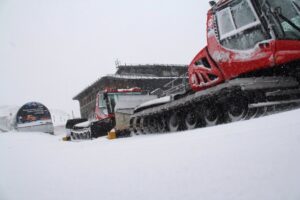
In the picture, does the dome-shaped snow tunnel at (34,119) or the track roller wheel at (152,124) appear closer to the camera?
the track roller wheel at (152,124)

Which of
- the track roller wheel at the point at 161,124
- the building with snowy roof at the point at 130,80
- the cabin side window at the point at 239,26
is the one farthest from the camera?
the building with snowy roof at the point at 130,80

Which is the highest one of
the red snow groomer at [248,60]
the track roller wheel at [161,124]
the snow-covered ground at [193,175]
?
the red snow groomer at [248,60]

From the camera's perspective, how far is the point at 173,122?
7551 mm

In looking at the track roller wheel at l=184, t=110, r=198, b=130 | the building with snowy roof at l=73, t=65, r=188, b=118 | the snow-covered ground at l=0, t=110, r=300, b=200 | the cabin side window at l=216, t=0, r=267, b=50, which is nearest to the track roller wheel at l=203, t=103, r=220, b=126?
the track roller wheel at l=184, t=110, r=198, b=130

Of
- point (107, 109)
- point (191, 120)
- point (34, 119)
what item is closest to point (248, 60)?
point (191, 120)

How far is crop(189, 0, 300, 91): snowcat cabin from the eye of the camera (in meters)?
4.62

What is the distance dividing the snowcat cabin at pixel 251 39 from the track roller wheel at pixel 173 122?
1.64 metres

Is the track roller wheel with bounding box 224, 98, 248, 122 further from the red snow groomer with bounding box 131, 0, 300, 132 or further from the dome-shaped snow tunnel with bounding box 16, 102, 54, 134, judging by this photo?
the dome-shaped snow tunnel with bounding box 16, 102, 54, 134

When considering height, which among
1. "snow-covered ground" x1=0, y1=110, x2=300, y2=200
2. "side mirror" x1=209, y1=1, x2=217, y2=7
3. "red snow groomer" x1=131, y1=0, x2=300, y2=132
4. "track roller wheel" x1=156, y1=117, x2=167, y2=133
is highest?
"side mirror" x1=209, y1=1, x2=217, y2=7

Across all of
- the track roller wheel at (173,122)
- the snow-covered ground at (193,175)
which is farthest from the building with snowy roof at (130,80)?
the snow-covered ground at (193,175)

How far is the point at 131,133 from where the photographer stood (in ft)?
33.9

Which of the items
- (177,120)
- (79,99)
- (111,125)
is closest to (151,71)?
(79,99)

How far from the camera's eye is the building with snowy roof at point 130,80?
103ft

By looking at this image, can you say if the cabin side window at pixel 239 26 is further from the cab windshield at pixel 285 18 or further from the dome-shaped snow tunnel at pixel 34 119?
the dome-shaped snow tunnel at pixel 34 119
